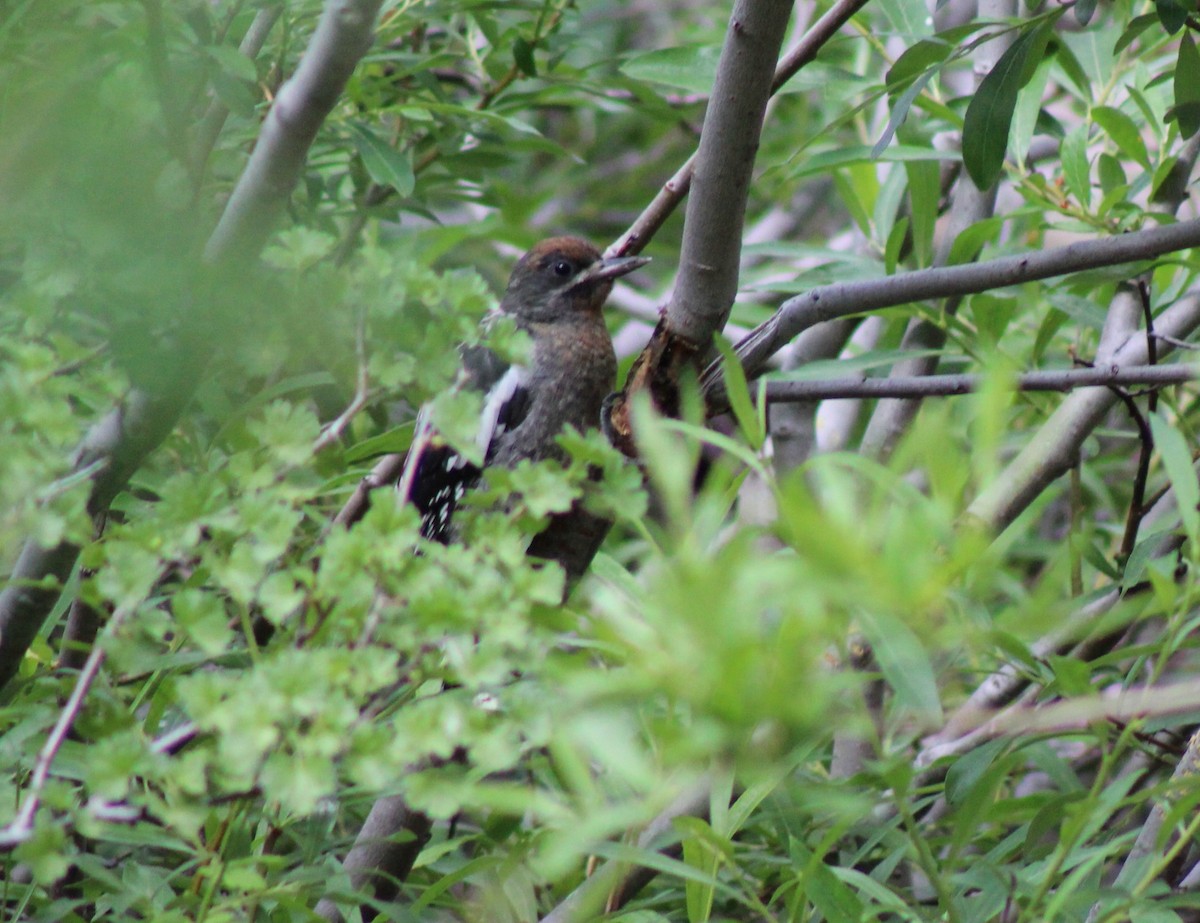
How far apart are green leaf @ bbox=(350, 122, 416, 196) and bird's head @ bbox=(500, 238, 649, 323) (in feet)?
2.69

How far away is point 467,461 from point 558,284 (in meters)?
0.67

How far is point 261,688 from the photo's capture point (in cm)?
72

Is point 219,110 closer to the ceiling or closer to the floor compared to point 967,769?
closer to the ceiling

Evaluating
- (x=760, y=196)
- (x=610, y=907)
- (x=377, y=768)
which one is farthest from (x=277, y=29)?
(x=760, y=196)

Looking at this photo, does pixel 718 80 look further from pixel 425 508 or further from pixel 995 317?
pixel 425 508

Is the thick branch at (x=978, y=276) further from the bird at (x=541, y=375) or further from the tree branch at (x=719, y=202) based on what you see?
the bird at (x=541, y=375)

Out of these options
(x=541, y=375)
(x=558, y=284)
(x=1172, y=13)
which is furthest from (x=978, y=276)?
(x=558, y=284)

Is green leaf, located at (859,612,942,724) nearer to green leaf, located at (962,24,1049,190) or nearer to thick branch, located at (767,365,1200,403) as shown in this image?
thick branch, located at (767,365,1200,403)

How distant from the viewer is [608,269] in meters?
2.51

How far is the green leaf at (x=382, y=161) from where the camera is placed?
74.7 inches

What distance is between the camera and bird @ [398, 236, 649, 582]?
246cm

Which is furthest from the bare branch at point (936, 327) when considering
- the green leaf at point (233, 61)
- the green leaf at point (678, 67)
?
the green leaf at point (233, 61)

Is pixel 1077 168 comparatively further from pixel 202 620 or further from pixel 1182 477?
pixel 202 620

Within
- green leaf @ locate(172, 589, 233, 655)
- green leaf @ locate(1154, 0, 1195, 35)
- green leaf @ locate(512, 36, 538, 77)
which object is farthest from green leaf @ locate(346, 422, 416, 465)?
green leaf @ locate(1154, 0, 1195, 35)
